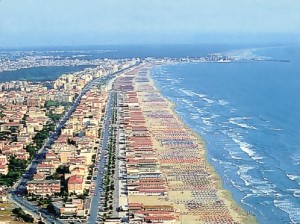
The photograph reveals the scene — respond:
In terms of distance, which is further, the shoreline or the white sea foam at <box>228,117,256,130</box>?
the white sea foam at <box>228,117,256,130</box>

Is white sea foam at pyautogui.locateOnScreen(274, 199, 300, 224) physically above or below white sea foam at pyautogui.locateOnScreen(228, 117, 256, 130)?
below

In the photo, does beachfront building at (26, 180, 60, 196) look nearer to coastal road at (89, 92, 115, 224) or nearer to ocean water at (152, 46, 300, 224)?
coastal road at (89, 92, 115, 224)

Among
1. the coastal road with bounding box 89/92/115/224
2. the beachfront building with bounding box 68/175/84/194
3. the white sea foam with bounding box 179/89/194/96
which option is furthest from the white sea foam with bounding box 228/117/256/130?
the beachfront building with bounding box 68/175/84/194

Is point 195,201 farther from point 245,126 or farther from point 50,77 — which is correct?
point 50,77

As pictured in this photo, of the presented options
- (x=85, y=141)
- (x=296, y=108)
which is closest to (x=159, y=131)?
(x=85, y=141)

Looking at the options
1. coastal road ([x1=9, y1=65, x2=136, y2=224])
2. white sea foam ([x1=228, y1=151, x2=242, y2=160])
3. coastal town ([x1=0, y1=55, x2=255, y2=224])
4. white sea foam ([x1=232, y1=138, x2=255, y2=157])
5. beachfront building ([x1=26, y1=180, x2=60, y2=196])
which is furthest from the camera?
white sea foam ([x1=232, y1=138, x2=255, y2=157])

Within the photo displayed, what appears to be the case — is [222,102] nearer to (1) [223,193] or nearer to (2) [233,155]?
(2) [233,155]
